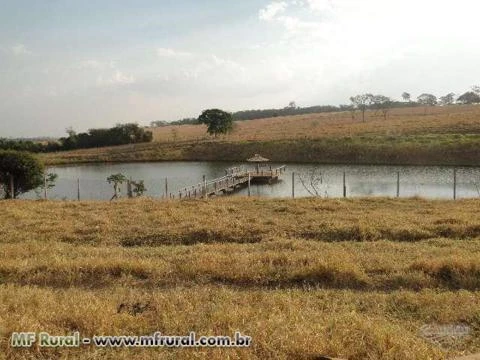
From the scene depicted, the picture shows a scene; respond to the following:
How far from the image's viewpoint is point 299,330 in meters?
4.48

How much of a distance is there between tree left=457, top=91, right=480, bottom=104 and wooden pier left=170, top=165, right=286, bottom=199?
104 meters

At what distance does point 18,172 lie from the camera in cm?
2491

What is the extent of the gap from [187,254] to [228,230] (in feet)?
8.68

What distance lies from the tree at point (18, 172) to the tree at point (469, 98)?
405 feet

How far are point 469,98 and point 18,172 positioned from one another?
423ft

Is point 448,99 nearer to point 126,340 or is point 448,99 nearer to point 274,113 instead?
point 274,113

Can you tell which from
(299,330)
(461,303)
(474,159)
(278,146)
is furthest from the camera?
(278,146)

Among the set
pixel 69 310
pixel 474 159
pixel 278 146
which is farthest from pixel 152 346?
pixel 278 146

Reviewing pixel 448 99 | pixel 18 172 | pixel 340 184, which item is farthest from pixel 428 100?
pixel 18 172

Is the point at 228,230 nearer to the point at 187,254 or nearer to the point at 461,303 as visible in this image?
the point at 187,254

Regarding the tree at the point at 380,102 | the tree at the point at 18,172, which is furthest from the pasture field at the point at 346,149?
the tree at the point at 380,102

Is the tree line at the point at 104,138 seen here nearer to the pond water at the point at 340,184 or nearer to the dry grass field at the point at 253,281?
the pond water at the point at 340,184

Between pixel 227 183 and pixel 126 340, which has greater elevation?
pixel 126 340

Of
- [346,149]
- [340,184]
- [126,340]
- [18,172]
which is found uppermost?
[346,149]
